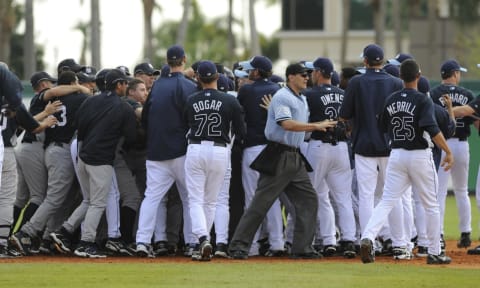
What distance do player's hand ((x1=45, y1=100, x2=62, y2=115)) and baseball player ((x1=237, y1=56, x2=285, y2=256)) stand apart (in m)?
2.18

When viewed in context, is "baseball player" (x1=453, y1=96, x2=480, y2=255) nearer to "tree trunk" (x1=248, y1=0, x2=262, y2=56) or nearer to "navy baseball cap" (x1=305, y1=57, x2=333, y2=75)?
"navy baseball cap" (x1=305, y1=57, x2=333, y2=75)

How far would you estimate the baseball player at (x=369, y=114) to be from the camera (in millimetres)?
15430

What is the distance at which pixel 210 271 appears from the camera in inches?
543

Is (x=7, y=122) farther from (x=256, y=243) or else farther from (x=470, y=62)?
(x=470, y=62)

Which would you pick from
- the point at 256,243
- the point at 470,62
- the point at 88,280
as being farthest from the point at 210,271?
the point at 470,62

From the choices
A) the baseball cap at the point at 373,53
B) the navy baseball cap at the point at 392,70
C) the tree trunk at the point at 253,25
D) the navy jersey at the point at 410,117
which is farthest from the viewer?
the tree trunk at the point at 253,25

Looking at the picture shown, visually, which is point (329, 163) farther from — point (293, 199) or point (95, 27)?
point (95, 27)

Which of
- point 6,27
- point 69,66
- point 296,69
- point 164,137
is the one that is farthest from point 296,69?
point 6,27

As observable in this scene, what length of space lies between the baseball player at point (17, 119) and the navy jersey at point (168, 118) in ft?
3.98

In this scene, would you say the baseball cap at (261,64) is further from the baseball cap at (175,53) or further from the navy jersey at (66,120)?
the navy jersey at (66,120)

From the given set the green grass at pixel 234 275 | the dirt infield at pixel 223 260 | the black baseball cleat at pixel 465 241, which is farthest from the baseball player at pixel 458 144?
the green grass at pixel 234 275

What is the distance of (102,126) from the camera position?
1585 centimetres

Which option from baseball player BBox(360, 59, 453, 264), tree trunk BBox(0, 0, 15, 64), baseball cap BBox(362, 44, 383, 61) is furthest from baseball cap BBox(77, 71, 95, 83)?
tree trunk BBox(0, 0, 15, 64)

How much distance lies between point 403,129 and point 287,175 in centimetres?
166
